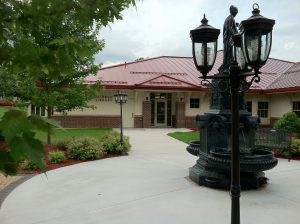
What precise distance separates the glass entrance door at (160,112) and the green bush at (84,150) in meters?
16.1

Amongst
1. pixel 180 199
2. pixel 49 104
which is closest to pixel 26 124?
pixel 180 199

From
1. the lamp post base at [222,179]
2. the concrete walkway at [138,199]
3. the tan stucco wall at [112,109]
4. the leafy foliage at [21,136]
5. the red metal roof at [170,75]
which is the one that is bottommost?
the concrete walkway at [138,199]

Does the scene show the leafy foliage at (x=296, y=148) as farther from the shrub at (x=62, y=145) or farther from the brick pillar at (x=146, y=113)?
the brick pillar at (x=146, y=113)

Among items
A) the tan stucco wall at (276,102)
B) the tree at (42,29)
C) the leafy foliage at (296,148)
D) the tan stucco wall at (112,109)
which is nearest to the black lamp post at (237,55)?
the tree at (42,29)

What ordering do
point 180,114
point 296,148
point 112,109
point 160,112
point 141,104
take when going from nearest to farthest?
point 296,148, point 112,109, point 141,104, point 180,114, point 160,112

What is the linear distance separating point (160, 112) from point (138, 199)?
868 inches

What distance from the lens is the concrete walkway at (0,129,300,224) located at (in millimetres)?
6008

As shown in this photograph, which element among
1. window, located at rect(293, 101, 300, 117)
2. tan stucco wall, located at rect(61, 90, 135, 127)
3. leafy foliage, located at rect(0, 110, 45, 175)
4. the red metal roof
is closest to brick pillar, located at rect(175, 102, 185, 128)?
the red metal roof

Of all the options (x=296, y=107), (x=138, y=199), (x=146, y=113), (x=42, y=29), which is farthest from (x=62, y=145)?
(x=296, y=107)

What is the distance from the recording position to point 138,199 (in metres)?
7.18

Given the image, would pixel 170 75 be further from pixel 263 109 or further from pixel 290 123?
pixel 290 123

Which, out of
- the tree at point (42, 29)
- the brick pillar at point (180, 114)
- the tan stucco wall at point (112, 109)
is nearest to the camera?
the tree at point (42, 29)

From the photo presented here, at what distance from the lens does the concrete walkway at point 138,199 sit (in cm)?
601

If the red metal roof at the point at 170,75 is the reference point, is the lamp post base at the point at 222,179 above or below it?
below
